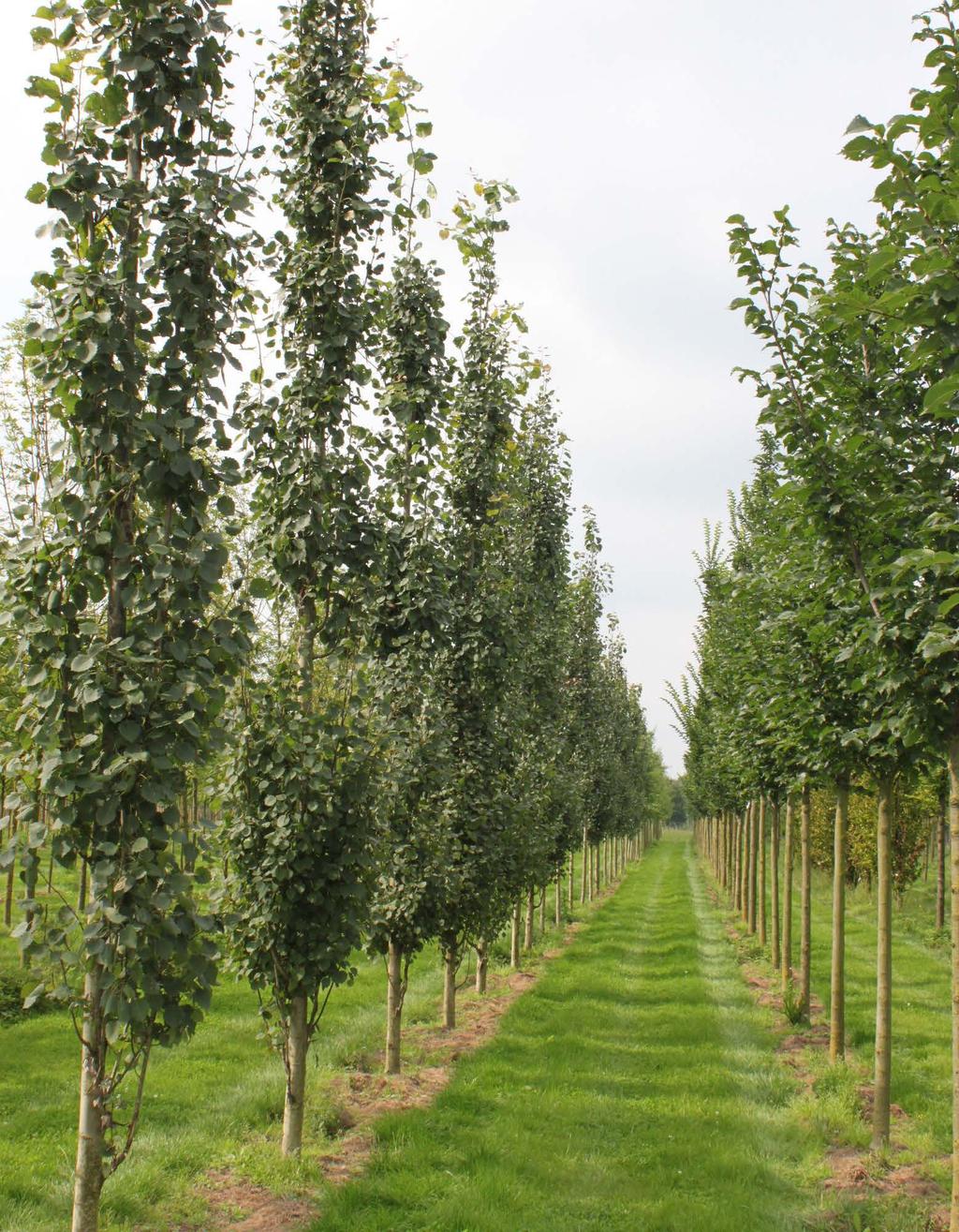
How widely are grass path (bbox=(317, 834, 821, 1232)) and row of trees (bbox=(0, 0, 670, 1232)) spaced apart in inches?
40.2

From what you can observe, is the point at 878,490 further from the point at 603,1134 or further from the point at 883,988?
the point at 603,1134

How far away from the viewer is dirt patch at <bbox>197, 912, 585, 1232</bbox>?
18.9 ft

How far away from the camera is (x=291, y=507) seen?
684 centimetres

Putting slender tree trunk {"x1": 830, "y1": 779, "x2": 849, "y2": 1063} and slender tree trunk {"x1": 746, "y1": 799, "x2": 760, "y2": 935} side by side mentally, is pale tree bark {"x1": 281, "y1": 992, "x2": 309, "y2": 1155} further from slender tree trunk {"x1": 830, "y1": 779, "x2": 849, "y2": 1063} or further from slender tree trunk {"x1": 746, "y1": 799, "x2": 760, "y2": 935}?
slender tree trunk {"x1": 746, "y1": 799, "x2": 760, "y2": 935}

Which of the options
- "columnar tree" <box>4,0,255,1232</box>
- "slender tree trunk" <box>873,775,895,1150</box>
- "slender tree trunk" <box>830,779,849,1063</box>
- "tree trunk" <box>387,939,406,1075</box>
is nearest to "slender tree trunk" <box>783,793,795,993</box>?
"slender tree trunk" <box>830,779,849,1063</box>

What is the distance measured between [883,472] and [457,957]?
22.5ft

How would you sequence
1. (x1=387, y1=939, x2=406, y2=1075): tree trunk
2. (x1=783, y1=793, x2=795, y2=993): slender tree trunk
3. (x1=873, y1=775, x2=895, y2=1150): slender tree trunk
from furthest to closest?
(x1=783, y1=793, x2=795, y2=993): slender tree trunk
(x1=387, y1=939, x2=406, y2=1075): tree trunk
(x1=873, y1=775, x2=895, y2=1150): slender tree trunk

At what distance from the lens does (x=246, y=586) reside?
14.8 ft

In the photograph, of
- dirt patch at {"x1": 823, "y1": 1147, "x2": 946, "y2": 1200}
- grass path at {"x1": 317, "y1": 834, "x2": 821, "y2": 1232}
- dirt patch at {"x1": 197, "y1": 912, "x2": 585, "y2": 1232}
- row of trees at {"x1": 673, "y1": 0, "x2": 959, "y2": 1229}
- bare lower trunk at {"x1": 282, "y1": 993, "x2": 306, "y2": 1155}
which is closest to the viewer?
row of trees at {"x1": 673, "y1": 0, "x2": 959, "y2": 1229}

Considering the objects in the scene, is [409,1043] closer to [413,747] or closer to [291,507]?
[413,747]

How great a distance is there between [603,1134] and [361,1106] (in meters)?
1.94

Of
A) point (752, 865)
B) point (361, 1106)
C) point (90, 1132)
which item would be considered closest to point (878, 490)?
point (90, 1132)

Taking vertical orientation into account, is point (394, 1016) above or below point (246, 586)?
below

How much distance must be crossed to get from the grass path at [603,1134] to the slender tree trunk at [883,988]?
1.69ft
